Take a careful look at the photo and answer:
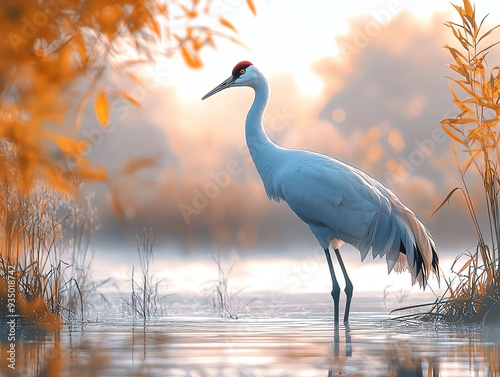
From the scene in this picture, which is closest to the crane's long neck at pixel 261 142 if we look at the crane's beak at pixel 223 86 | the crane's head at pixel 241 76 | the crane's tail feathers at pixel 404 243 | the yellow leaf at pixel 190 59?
the crane's head at pixel 241 76

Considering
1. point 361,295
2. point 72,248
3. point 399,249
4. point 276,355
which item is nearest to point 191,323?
point 72,248

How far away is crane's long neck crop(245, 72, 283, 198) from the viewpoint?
30.1 feet

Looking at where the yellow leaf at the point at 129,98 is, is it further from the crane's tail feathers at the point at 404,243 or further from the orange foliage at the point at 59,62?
the crane's tail feathers at the point at 404,243

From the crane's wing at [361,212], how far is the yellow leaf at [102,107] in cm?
467

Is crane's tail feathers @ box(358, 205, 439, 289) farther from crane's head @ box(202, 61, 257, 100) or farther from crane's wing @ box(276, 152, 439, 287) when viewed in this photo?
crane's head @ box(202, 61, 257, 100)

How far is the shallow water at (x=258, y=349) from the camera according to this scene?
14.6ft

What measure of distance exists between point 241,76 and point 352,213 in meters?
2.16

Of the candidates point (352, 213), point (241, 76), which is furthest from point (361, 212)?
point (241, 76)

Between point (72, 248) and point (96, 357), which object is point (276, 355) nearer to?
point (96, 357)

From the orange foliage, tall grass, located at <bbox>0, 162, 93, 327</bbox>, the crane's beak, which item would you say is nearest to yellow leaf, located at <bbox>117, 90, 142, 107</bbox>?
the orange foliage

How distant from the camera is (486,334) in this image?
21.3 feet

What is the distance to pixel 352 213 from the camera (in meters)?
8.51

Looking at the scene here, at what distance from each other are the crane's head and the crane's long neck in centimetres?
11

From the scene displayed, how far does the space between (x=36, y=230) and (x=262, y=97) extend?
10.1ft
